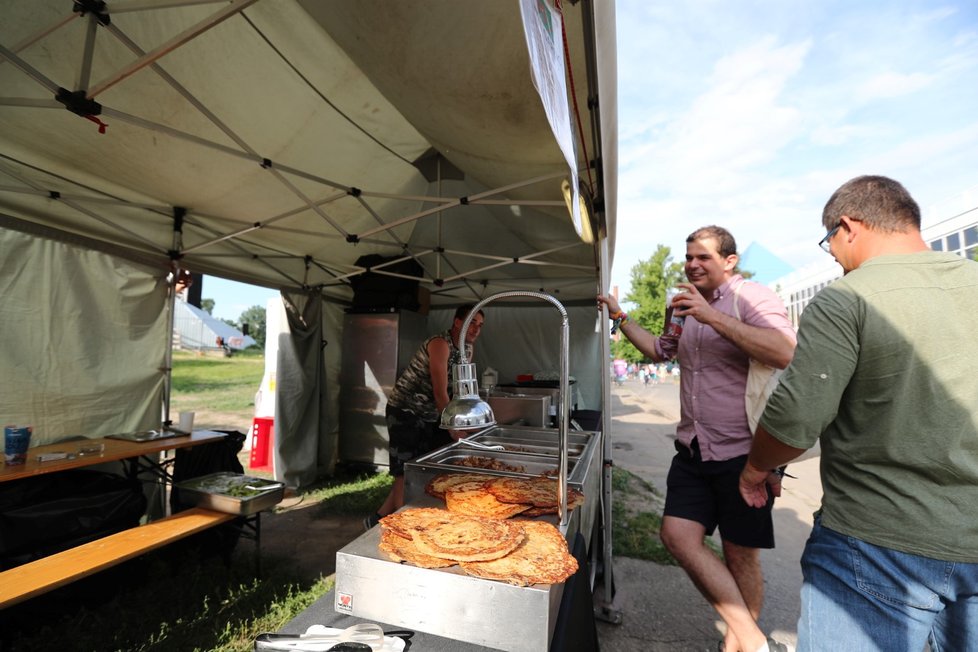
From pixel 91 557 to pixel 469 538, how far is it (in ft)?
8.74

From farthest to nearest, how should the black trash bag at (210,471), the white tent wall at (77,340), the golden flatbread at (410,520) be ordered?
the black trash bag at (210,471) → the white tent wall at (77,340) → the golden flatbread at (410,520)

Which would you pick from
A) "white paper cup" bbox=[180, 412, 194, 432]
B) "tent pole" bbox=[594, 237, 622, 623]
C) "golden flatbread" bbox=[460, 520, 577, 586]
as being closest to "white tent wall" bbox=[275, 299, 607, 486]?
"white paper cup" bbox=[180, 412, 194, 432]

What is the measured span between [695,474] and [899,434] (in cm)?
114

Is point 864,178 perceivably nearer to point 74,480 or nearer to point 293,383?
point 74,480

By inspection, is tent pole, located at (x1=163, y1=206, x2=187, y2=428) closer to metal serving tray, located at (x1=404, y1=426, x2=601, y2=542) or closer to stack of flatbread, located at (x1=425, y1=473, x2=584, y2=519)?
metal serving tray, located at (x1=404, y1=426, x2=601, y2=542)

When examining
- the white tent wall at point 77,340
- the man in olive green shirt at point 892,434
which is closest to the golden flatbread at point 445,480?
the man in olive green shirt at point 892,434

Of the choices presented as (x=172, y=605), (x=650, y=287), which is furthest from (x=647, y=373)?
(x=172, y=605)

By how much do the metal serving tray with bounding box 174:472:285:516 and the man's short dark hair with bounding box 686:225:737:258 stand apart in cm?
366

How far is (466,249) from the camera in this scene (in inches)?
231

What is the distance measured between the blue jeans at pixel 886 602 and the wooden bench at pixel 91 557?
11.3ft

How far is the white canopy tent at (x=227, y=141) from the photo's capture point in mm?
1760

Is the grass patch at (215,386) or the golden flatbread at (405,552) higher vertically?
the golden flatbread at (405,552)

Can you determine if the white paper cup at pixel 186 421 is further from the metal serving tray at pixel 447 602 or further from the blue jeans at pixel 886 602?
the blue jeans at pixel 886 602

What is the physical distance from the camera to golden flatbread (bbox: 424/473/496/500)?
177cm
